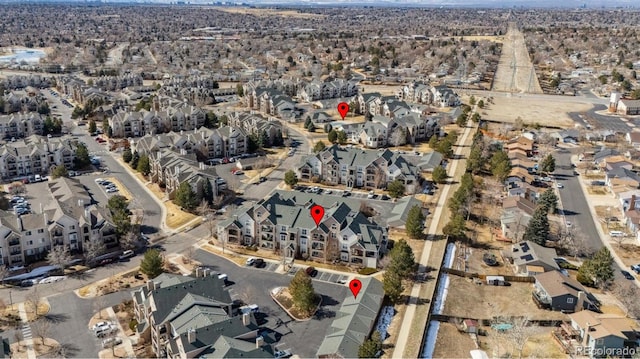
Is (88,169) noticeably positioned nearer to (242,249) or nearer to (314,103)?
(242,249)

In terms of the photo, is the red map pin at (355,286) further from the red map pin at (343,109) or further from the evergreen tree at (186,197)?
the red map pin at (343,109)

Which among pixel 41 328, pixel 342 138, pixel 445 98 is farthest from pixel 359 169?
pixel 445 98

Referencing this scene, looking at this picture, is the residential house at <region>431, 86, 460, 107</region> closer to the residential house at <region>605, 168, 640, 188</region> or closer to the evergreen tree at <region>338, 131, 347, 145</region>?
the evergreen tree at <region>338, 131, 347, 145</region>

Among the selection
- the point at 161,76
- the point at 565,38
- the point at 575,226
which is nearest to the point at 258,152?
the point at 575,226

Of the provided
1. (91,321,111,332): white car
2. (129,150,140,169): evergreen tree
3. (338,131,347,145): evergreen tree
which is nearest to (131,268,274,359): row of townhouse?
(91,321,111,332): white car

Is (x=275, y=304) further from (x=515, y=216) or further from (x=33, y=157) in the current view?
(x=33, y=157)

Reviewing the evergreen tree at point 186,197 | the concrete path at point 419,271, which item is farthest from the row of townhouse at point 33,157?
the concrete path at point 419,271
